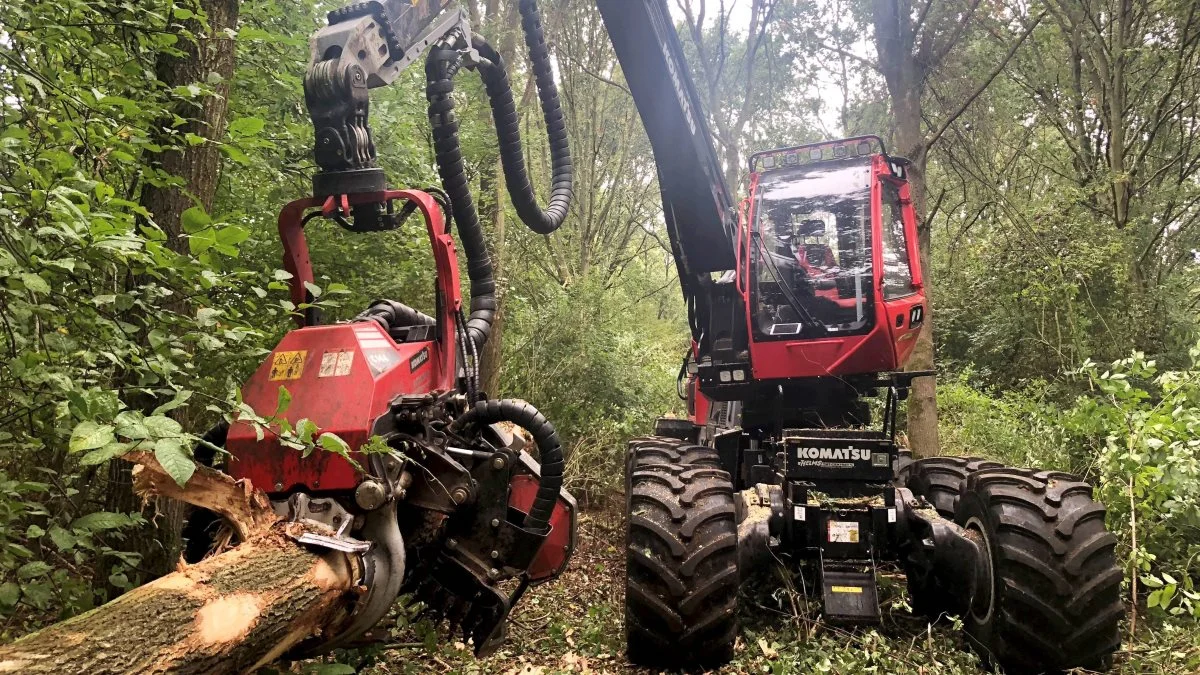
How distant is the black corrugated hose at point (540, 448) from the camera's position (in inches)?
134

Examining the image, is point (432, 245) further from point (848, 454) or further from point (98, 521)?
point (848, 454)

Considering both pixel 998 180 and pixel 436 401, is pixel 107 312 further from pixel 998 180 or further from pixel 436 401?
pixel 998 180

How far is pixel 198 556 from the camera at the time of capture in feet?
10.4

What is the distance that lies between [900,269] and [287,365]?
398cm

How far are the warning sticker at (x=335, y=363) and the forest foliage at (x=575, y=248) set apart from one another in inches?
14.4

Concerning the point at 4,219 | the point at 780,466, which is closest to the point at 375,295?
the point at 780,466

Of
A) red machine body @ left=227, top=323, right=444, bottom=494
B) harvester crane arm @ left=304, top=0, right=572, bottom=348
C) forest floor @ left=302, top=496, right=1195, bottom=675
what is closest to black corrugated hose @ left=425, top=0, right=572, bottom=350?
harvester crane arm @ left=304, top=0, right=572, bottom=348

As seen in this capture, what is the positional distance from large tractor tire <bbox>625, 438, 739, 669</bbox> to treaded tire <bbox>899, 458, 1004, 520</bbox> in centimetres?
165

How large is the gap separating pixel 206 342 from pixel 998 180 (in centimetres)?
1562

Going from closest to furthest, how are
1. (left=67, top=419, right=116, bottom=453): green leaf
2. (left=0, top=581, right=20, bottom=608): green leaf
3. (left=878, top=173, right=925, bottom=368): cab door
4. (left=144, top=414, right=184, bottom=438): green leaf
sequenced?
(left=67, top=419, right=116, bottom=453): green leaf → (left=144, top=414, right=184, bottom=438): green leaf → (left=0, top=581, right=20, bottom=608): green leaf → (left=878, top=173, right=925, bottom=368): cab door

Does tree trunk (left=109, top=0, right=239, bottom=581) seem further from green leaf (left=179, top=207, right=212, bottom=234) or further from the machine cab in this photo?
the machine cab

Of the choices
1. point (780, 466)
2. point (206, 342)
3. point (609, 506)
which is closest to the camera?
point (206, 342)

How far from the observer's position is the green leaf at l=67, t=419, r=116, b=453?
1.81 metres

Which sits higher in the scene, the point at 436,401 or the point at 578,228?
the point at 578,228
